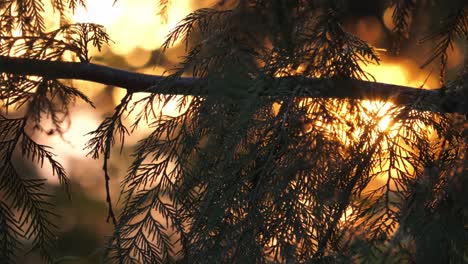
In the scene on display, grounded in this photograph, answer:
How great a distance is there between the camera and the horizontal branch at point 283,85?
4.06 ft

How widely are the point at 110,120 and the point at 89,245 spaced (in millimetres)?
3370

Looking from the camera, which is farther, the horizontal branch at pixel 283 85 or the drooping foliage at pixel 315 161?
the horizontal branch at pixel 283 85

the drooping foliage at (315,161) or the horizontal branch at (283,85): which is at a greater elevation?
the horizontal branch at (283,85)

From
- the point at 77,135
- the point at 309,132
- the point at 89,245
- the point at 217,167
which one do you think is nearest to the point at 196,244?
the point at 217,167

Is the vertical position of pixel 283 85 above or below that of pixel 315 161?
above

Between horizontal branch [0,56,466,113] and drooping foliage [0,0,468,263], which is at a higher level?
horizontal branch [0,56,466,113]

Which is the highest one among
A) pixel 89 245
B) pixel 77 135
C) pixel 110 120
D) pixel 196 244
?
pixel 89 245

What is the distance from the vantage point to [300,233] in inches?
47.9

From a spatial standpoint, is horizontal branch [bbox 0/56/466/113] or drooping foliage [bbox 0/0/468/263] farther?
horizontal branch [bbox 0/56/466/113]

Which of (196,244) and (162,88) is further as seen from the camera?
(162,88)

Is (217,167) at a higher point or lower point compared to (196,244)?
higher

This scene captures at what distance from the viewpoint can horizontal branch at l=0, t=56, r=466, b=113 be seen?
4.06ft

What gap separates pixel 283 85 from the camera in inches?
48.8

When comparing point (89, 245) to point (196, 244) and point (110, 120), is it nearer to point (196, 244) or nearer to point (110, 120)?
point (110, 120)
